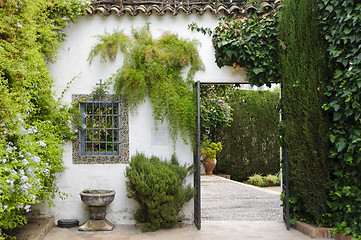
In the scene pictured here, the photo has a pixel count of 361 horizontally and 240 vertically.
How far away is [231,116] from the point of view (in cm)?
1264

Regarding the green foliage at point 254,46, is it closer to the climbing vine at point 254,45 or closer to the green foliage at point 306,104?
the climbing vine at point 254,45

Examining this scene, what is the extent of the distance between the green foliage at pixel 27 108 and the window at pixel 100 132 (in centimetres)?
25

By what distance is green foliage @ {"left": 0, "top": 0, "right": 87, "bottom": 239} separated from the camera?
158 inches

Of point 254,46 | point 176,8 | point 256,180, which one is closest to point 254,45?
point 254,46

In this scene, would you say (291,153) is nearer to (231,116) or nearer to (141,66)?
(141,66)

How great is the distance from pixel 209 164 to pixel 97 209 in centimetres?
698

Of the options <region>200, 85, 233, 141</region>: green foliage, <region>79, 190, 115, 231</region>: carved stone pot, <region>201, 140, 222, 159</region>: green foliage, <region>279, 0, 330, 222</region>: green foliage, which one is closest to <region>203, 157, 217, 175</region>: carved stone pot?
<region>201, 140, 222, 159</region>: green foliage

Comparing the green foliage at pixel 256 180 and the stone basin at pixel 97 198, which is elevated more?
the stone basin at pixel 97 198

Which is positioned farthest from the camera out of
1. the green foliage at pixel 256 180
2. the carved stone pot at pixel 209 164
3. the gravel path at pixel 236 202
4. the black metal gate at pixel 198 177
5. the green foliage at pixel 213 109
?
the carved stone pot at pixel 209 164

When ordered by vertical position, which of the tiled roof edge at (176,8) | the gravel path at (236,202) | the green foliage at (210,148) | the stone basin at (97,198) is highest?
the tiled roof edge at (176,8)

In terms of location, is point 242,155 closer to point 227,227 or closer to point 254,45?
point 227,227

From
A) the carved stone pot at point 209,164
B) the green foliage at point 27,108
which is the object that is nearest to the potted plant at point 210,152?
the carved stone pot at point 209,164

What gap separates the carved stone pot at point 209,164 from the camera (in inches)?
485

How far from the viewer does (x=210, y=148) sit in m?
12.1
